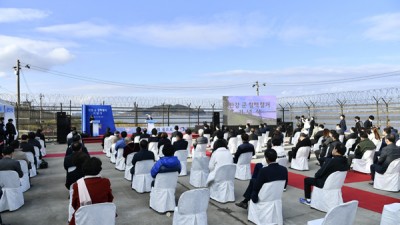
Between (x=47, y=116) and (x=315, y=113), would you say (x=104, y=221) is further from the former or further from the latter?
(x=315, y=113)

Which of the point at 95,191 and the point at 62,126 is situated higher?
the point at 62,126

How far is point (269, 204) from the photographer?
4660 mm

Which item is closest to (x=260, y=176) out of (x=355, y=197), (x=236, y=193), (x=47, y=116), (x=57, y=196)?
(x=236, y=193)

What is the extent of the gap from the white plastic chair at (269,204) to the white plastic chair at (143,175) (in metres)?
2.68

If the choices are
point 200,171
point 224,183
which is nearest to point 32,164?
point 200,171

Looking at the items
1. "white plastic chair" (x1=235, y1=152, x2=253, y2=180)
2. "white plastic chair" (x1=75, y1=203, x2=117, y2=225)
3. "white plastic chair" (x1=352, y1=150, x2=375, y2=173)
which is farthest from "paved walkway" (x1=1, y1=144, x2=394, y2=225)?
"white plastic chair" (x1=75, y1=203, x2=117, y2=225)

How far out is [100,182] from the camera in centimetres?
340

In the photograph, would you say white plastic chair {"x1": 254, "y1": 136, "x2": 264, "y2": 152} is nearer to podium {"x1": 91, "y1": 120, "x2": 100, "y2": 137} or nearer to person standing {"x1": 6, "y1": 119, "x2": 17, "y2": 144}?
podium {"x1": 91, "y1": 120, "x2": 100, "y2": 137}

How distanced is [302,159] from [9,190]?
24.2 ft

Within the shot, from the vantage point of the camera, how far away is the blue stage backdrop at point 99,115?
18.3 meters

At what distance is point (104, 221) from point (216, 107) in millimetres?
20322

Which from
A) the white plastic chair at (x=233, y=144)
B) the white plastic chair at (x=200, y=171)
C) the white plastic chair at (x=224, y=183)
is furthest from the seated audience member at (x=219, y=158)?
the white plastic chair at (x=233, y=144)

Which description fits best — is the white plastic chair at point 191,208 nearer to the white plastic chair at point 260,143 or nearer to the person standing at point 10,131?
the white plastic chair at point 260,143

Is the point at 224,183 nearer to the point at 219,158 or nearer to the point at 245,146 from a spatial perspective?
the point at 219,158
